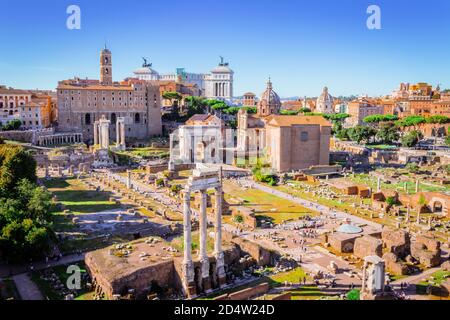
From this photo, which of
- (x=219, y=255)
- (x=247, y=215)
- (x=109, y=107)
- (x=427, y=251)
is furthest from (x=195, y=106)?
(x=219, y=255)

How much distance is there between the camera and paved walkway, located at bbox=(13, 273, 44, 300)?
23703 mm

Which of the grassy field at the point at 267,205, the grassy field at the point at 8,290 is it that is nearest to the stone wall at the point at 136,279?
the grassy field at the point at 8,290

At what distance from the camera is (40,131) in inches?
3012

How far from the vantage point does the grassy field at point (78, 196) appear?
137ft

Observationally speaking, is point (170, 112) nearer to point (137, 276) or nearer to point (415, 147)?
point (415, 147)

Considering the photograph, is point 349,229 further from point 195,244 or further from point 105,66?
point 105,66

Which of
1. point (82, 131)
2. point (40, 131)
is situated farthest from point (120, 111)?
point (40, 131)

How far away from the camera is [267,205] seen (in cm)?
4438

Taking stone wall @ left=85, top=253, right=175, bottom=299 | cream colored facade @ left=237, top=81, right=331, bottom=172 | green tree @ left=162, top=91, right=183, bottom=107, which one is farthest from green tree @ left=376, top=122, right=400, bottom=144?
stone wall @ left=85, top=253, right=175, bottom=299

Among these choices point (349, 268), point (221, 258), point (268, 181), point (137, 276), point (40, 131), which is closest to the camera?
point (137, 276)

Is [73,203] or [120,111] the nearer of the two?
[73,203]

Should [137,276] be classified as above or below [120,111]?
below
